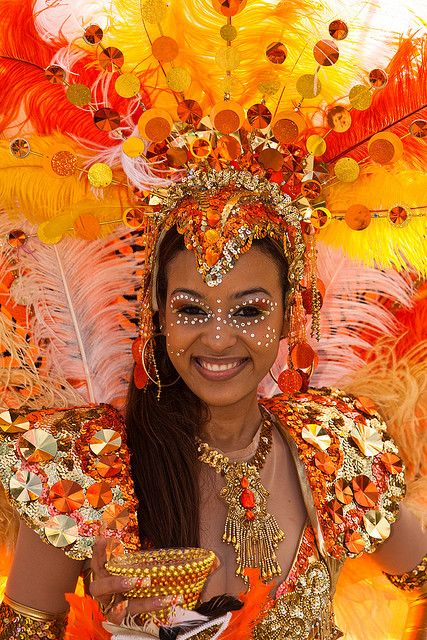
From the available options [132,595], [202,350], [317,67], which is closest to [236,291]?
[202,350]

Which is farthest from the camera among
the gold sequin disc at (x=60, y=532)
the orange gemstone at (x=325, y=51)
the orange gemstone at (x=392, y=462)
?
the orange gemstone at (x=392, y=462)

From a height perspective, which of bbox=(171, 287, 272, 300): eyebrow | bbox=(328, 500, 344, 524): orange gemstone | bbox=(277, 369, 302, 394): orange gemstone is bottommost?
bbox=(328, 500, 344, 524): orange gemstone

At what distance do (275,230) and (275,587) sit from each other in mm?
1062

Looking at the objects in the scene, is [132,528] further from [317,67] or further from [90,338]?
[317,67]

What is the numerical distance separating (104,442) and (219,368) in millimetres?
413

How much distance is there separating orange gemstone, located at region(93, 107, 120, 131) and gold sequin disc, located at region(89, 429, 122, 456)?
0.90 metres

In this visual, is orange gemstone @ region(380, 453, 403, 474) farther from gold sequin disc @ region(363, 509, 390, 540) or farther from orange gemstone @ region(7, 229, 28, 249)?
orange gemstone @ region(7, 229, 28, 249)

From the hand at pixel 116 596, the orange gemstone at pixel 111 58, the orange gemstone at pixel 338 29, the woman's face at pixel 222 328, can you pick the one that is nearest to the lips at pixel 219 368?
the woman's face at pixel 222 328

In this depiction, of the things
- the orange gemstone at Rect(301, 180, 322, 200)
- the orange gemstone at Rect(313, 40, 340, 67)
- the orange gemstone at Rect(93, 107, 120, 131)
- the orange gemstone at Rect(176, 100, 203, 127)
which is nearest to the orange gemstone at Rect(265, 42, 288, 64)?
the orange gemstone at Rect(313, 40, 340, 67)

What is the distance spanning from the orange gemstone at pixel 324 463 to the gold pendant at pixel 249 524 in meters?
0.22

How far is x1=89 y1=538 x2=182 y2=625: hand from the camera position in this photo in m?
2.25

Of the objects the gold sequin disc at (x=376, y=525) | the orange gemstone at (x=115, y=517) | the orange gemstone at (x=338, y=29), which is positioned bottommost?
the gold sequin disc at (x=376, y=525)

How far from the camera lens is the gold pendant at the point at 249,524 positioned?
2.93 metres

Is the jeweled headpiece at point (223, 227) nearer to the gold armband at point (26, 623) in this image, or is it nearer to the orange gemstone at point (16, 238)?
the orange gemstone at point (16, 238)
